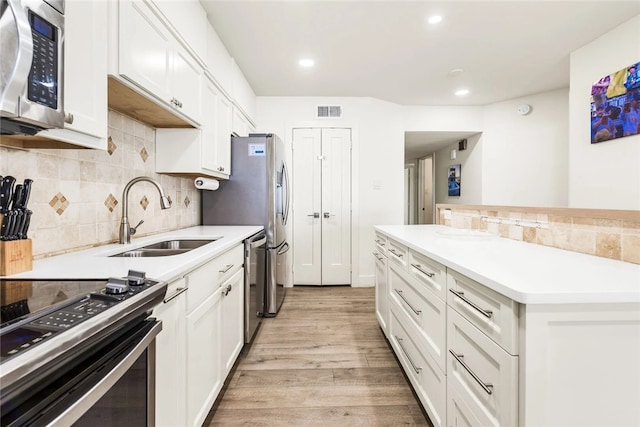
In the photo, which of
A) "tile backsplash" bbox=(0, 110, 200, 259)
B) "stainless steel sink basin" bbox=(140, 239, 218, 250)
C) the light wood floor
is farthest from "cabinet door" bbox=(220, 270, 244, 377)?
"tile backsplash" bbox=(0, 110, 200, 259)

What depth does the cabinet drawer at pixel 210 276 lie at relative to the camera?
49.4 inches

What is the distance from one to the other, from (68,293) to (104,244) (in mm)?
961

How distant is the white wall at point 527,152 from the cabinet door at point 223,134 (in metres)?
3.82

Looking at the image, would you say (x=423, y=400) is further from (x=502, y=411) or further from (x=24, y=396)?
(x=24, y=396)

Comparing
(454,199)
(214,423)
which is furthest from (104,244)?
(454,199)

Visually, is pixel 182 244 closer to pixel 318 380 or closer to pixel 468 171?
pixel 318 380

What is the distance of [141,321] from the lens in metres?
0.84

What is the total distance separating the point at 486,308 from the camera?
0.96 meters

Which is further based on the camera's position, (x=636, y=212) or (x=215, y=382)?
(x=215, y=382)

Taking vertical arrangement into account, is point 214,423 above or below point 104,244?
below

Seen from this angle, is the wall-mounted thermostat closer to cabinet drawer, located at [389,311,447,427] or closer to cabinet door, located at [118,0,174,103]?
→ cabinet drawer, located at [389,311,447,427]

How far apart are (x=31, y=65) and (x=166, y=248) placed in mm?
1296

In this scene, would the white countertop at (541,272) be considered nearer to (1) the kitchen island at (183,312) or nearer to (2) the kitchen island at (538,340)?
(2) the kitchen island at (538,340)

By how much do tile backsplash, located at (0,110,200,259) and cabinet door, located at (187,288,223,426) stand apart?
0.69 m
